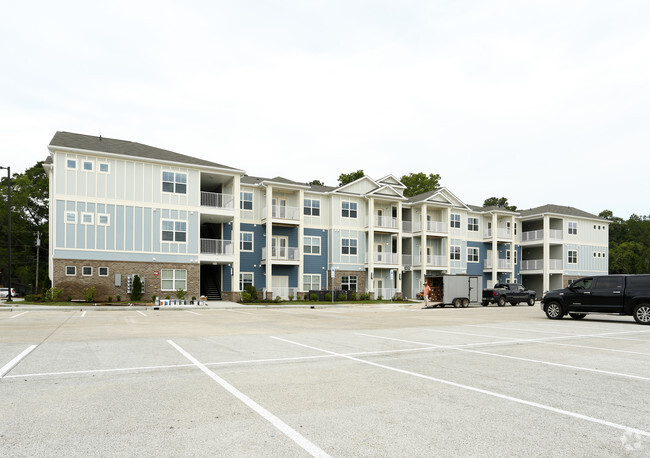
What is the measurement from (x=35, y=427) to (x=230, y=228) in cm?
3376

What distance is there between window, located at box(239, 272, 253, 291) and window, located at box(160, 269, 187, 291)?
17.0 ft

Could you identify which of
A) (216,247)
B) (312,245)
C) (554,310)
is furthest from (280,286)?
(554,310)

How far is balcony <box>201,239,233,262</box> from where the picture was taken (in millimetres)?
35781

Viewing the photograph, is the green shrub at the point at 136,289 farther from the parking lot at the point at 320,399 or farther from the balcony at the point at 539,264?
the balcony at the point at 539,264

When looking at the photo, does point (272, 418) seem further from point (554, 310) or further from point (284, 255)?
point (284, 255)

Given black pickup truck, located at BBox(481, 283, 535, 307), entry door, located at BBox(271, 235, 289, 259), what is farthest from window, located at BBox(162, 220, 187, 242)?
black pickup truck, located at BBox(481, 283, 535, 307)

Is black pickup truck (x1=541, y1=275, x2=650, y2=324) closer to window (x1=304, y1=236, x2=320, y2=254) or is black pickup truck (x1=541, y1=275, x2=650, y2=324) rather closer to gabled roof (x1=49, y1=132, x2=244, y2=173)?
window (x1=304, y1=236, x2=320, y2=254)

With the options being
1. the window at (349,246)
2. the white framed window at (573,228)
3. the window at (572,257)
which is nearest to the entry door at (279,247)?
the window at (349,246)

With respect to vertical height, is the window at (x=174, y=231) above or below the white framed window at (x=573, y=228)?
below

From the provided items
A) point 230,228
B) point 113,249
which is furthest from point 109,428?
point 230,228

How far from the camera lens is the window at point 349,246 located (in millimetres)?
43250

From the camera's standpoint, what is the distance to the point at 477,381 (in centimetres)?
712

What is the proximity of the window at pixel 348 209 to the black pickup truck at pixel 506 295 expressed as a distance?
13.8m

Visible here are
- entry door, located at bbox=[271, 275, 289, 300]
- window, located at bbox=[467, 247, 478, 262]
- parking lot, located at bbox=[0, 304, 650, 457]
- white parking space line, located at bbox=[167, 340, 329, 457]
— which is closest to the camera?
white parking space line, located at bbox=[167, 340, 329, 457]
